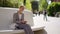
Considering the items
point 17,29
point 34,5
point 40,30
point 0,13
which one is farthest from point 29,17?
point 34,5

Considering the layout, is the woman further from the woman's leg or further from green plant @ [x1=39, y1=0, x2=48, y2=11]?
green plant @ [x1=39, y1=0, x2=48, y2=11]

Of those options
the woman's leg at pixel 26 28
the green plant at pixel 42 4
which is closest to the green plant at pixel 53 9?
the green plant at pixel 42 4

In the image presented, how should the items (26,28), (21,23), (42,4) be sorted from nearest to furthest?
(26,28), (21,23), (42,4)

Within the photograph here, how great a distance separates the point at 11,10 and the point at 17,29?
1.78 metres

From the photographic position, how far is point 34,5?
5900cm

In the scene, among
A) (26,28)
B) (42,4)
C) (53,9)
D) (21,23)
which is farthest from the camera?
(42,4)

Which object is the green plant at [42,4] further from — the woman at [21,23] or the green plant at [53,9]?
the woman at [21,23]

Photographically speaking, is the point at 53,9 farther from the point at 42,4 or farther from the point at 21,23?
the point at 21,23

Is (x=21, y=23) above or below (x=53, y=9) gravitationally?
above

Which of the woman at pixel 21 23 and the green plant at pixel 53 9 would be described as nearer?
the woman at pixel 21 23

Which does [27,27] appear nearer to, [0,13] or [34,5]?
[0,13]

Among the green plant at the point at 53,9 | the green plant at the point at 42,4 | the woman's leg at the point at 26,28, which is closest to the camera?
the woman's leg at the point at 26,28

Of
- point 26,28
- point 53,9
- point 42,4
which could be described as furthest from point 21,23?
point 42,4

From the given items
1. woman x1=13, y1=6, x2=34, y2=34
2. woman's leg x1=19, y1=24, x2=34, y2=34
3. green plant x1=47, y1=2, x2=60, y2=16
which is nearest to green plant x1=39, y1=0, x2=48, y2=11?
green plant x1=47, y1=2, x2=60, y2=16
